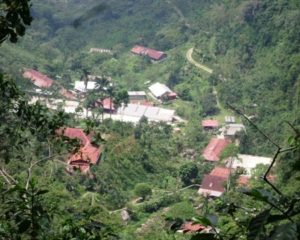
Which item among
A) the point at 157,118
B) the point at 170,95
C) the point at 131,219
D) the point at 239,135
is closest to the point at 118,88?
the point at 170,95

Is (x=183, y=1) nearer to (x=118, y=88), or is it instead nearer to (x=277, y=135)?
(x=118, y=88)

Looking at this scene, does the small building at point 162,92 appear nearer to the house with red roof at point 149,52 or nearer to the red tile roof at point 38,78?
the house with red roof at point 149,52

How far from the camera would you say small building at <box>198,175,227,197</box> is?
58.9ft

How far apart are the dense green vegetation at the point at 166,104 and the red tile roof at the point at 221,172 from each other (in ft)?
1.78

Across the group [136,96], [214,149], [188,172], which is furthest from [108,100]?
[188,172]

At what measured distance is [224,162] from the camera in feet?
68.4

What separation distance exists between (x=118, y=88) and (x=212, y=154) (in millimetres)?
8922

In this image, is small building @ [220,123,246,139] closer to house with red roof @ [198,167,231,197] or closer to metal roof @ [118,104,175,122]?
metal roof @ [118,104,175,122]

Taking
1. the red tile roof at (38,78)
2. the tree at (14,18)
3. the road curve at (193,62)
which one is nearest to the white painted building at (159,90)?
the road curve at (193,62)

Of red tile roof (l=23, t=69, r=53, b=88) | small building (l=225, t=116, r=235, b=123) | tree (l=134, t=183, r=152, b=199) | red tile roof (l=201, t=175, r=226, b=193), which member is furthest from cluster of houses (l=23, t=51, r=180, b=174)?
red tile roof (l=201, t=175, r=226, b=193)

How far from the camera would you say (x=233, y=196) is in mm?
15297

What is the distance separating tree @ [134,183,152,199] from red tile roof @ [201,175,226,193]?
1917 millimetres

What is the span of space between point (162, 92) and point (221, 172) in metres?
9.51

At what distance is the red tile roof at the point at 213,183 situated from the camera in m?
18.0
